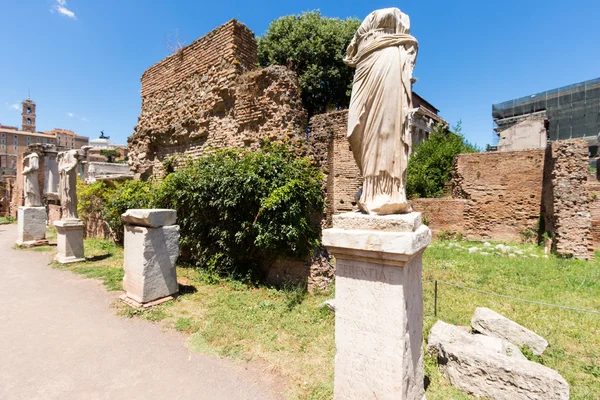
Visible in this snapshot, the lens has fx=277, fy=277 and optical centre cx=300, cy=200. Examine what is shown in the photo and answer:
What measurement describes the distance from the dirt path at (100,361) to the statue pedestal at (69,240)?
2596 mm

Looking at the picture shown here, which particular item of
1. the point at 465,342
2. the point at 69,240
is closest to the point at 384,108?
the point at 465,342

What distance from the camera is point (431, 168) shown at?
1628cm

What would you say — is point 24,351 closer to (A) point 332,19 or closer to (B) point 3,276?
(B) point 3,276

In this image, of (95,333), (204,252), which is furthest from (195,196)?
(95,333)

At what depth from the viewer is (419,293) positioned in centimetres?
236

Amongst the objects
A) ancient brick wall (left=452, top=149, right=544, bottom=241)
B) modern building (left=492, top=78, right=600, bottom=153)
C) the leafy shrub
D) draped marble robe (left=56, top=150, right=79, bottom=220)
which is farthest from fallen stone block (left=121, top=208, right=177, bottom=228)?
modern building (left=492, top=78, right=600, bottom=153)

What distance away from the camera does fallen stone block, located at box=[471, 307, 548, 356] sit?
138 inches

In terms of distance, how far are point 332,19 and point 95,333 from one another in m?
18.9

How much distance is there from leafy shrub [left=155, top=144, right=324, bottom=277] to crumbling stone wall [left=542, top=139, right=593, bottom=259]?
892 centimetres

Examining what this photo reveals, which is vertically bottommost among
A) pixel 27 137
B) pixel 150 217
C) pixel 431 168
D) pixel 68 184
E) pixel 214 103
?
pixel 150 217

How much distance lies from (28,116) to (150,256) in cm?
8305

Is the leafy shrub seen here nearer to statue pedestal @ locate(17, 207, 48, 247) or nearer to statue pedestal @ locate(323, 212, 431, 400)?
statue pedestal @ locate(323, 212, 431, 400)

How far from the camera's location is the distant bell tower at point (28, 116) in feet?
198

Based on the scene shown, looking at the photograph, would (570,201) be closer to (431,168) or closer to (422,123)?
(431,168)
